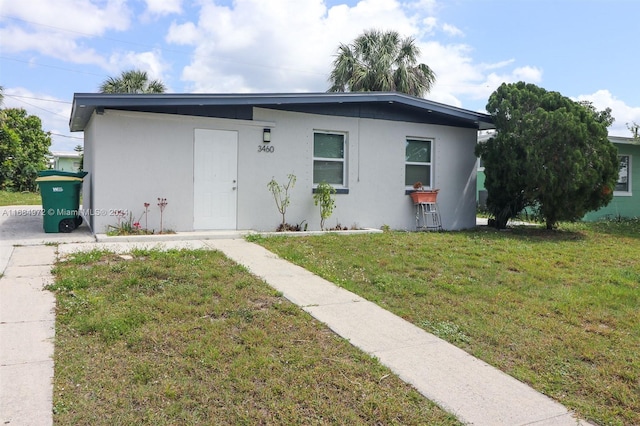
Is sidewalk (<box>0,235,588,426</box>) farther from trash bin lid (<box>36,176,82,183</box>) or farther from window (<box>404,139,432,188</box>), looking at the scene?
window (<box>404,139,432,188</box>)

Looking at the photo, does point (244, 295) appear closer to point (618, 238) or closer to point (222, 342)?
point (222, 342)

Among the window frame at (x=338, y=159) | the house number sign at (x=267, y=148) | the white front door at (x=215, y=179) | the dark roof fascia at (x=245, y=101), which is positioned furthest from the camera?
the window frame at (x=338, y=159)

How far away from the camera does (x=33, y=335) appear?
3.74 meters

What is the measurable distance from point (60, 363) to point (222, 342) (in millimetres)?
1125

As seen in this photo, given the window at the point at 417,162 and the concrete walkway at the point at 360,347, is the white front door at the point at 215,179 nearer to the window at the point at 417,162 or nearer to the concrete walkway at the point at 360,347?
the concrete walkway at the point at 360,347

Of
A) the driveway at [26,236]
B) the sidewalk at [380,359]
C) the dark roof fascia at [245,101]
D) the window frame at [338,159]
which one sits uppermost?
the dark roof fascia at [245,101]

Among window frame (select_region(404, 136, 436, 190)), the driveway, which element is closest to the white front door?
the driveway

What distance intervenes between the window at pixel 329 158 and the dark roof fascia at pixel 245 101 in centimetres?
81

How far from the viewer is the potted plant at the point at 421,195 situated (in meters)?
11.0

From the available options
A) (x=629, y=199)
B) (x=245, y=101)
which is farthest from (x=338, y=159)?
(x=629, y=199)

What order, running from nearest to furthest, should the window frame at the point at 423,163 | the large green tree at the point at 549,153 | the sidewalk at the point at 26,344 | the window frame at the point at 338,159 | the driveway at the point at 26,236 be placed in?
the sidewalk at the point at 26,344 → the driveway at the point at 26,236 → the large green tree at the point at 549,153 → the window frame at the point at 338,159 → the window frame at the point at 423,163

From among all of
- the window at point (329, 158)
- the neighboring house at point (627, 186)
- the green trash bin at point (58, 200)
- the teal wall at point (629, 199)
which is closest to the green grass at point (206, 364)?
the green trash bin at point (58, 200)

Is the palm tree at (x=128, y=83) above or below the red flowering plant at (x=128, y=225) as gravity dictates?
above

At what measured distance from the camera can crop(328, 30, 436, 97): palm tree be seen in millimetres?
20797
